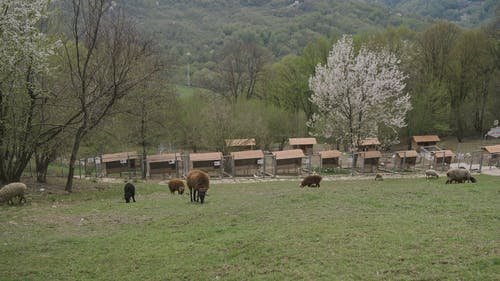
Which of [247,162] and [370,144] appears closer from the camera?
[247,162]

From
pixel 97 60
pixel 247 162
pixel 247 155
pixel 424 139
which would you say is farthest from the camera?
pixel 424 139

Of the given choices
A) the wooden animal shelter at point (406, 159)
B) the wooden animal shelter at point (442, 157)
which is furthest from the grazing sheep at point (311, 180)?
the wooden animal shelter at point (442, 157)

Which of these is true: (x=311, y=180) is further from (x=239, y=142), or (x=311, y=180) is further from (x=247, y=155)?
(x=239, y=142)

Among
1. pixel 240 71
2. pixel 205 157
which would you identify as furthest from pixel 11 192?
pixel 240 71

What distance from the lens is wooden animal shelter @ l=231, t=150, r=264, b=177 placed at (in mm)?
36250

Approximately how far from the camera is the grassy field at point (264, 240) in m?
8.69

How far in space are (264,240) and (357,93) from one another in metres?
28.6

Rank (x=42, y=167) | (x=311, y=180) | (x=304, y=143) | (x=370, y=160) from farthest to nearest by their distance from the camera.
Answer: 1. (x=304, y=143)
2. (x=370, y=160)
3. (x=42, y=167)
4. (x=311, y=180)

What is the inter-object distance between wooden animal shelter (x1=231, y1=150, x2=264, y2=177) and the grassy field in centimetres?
1925

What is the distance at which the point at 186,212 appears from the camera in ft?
50.5

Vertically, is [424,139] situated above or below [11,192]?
above

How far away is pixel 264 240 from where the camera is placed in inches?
417

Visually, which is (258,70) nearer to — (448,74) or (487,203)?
(448,74)

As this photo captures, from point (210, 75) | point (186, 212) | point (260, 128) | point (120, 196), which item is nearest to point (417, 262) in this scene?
point (186, 212)
